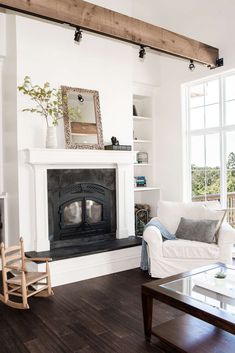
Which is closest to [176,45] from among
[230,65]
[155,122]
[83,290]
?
[230,65]

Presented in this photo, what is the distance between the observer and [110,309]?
322 centimetres

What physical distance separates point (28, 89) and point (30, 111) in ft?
0.99

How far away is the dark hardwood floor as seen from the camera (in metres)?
2.55

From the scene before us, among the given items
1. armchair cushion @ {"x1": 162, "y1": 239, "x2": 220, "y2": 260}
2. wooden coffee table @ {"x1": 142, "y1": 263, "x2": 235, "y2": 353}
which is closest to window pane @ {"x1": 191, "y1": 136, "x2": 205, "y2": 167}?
armchair cushion @ {"x1": 162, "y1": 239, "x2": 220, "y2": 260}

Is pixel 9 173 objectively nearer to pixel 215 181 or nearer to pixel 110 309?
pixel 110 309

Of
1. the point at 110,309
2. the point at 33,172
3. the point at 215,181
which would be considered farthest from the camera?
the point at 215,181

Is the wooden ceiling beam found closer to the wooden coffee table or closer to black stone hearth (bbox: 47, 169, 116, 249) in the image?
black stone hearth (bbox: 47, 169, 116, 249)

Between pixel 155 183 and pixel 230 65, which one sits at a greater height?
pixel 230 65

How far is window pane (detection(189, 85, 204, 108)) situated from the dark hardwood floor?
10.6 ft

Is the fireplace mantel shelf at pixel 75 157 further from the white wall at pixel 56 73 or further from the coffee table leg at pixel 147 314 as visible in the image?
the coffee table leg at pixel 147 314

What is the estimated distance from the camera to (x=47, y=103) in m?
4.32

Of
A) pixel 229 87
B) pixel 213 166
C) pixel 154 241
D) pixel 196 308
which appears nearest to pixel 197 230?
pixel 154 241

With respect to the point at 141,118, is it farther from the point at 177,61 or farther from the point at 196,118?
the point at 177,61

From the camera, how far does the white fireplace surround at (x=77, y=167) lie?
13.7ft
